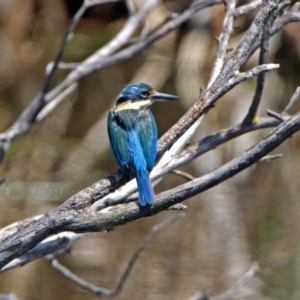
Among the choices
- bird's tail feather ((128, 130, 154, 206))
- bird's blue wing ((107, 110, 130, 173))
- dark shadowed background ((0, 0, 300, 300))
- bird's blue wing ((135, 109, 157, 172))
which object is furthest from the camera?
dark shadowed background ((0, 0, 300, 300))

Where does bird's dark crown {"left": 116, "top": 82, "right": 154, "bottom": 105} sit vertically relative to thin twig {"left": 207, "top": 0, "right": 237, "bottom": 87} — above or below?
below

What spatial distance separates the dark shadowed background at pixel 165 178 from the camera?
4582 mm

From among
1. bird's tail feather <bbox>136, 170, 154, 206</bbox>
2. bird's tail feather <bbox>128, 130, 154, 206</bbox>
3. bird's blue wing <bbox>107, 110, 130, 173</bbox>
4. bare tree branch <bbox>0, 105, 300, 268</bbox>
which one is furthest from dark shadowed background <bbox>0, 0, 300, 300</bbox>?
bare tree branch <bbox>0, 105, 300, 268</bbox>

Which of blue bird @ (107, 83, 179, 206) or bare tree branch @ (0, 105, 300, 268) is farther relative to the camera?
blue bird @ (107, 83, 179, 206)

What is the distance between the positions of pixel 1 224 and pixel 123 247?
83 cm

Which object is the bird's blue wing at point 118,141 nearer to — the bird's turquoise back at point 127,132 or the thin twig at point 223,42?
the bird's turquoise back at point 127,132

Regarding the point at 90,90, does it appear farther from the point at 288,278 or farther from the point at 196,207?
the point at 288,278

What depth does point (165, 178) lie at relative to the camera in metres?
5.87

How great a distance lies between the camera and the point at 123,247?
5000 millimetres

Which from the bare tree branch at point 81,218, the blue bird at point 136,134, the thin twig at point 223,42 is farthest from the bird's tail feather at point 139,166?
the thin twig at point 223,42

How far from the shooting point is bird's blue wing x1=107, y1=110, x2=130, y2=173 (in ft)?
9.34

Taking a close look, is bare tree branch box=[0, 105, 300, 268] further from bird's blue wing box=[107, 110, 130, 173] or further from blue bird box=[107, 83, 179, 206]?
bird's blue wing box=[107, 110, 130, 173]

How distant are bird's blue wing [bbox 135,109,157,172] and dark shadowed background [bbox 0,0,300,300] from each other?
105 centimetres

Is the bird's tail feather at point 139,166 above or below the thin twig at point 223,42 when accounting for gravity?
below
